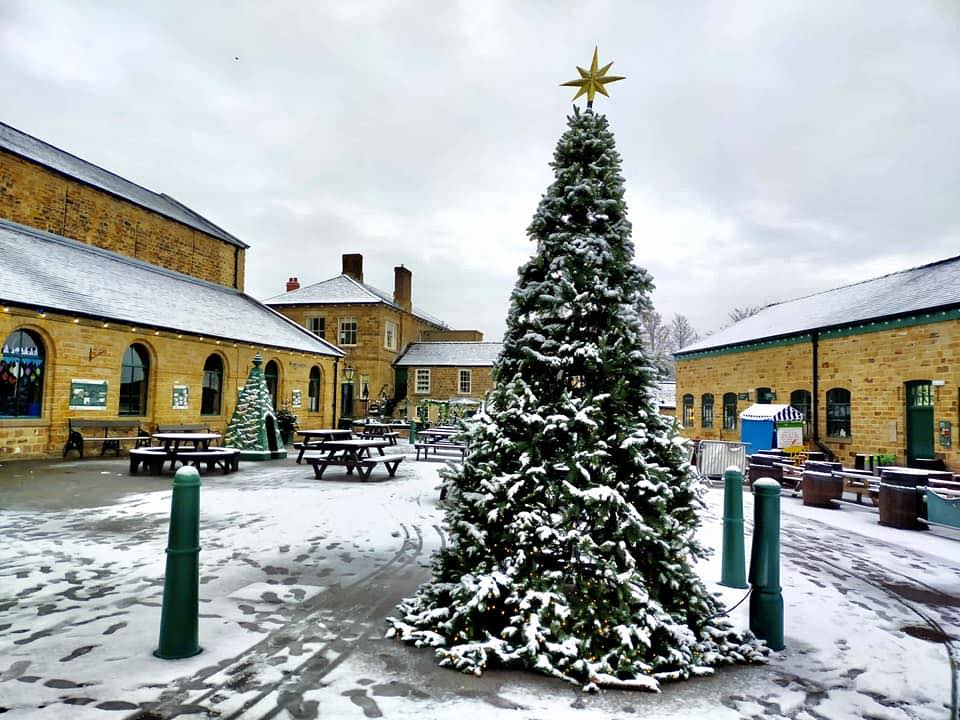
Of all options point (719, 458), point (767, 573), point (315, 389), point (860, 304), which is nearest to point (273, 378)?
point (315, 389)

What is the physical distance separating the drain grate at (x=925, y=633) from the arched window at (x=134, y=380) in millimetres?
19653

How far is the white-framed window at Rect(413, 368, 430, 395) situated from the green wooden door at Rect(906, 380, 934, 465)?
28.1m

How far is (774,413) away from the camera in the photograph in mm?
17391

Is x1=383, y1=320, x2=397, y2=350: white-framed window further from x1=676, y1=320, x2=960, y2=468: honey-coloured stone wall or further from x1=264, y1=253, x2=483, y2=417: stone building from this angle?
x1=676, y1=320, x2=960, y2=468: honey-coloured stone wall

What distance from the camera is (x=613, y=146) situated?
4.44 metres

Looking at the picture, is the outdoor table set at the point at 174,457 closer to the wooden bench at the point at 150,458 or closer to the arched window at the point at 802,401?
the wooden bench at the point at 150,458

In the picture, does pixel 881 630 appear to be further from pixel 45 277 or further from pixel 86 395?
pixel 45 277

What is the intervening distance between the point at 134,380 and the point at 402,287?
83.6 ft

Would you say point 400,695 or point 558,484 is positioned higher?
point 558,484

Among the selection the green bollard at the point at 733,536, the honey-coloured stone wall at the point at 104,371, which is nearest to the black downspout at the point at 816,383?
the green bollard at the point at 733,536

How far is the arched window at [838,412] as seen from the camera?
17094mm

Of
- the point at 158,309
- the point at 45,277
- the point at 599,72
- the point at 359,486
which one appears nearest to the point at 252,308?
the point at 158,309

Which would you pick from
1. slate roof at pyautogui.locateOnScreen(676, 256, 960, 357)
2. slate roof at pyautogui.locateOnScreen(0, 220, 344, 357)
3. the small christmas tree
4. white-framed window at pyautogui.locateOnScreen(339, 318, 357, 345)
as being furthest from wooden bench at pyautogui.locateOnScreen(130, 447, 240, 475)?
white-framed window at pyautogui.locateOnScreen(339, 318, 357, 345)

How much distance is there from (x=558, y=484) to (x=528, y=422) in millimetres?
482
